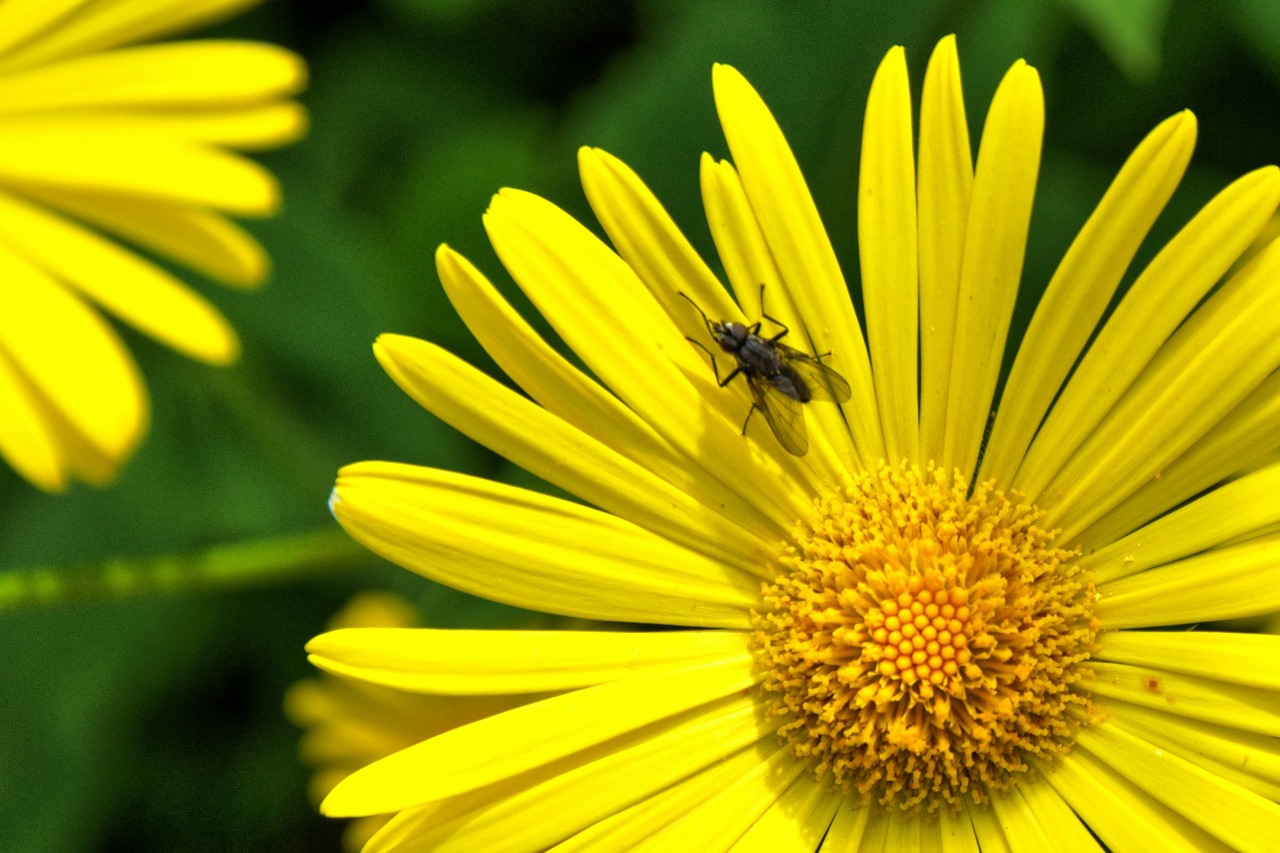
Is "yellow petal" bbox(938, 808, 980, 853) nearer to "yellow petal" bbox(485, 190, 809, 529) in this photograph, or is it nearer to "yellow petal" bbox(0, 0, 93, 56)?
"yellow petal" bbox(485, 190, 809, 529)

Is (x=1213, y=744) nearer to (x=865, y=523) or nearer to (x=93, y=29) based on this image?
(x=865, y=523)

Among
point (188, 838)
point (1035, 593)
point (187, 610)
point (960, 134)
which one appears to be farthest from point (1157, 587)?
point (188, 838)

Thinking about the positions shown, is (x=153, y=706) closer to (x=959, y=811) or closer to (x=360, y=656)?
(x=360, y=656)

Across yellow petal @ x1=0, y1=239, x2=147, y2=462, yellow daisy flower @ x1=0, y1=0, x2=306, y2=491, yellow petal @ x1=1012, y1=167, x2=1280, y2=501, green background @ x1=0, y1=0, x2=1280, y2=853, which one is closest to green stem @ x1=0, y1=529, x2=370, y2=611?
green background @ x1=0, y1=0, x2=1280, y2=853

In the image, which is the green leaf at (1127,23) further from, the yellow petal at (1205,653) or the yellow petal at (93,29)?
the yellow petal at (93,29)

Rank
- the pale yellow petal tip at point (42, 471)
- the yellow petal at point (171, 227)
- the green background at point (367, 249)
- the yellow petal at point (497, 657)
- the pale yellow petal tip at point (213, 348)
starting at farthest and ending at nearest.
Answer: the green background at point (367, 249) < the yellow petal at point (171, 227) < the pale yellow petal tip at point (213, 348) < the pale yellow petal tip at point (42, 471) < the yellow petal at point (497, 657)

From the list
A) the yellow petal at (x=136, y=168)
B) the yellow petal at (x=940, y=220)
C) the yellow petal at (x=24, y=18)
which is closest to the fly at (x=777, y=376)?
the yellow petal at (x=940, y=220)
